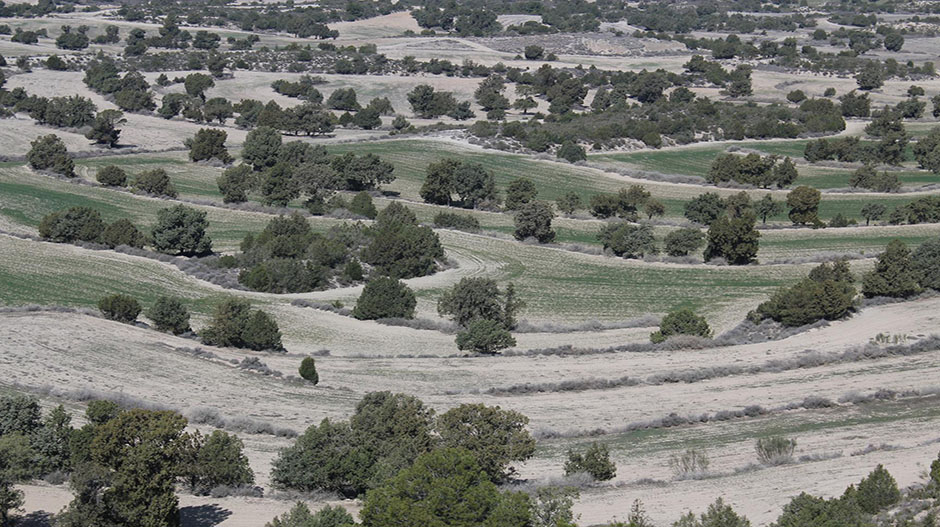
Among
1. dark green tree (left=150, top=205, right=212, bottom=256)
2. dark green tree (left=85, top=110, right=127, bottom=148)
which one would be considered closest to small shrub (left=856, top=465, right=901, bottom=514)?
dark green tree (left=150, top=205, right=212, bottom=256)

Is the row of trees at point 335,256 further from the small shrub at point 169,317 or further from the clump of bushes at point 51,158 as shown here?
the clump of bushes at point 51,158

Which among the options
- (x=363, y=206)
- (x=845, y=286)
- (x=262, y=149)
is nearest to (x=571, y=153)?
(x=262, y=149)

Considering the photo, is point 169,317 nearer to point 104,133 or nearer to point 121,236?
point 121,236

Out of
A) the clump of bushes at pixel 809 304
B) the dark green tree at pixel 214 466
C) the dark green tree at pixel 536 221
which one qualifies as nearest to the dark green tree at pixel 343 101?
the dark green tree at pixel 536 221

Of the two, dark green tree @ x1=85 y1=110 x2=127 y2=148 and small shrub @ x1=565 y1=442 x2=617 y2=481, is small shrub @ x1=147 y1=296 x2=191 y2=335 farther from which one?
dark green tree @ x1=85 y1=110 x2=127 y2=148

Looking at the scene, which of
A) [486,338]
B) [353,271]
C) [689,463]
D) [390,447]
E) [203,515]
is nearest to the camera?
[203,515]

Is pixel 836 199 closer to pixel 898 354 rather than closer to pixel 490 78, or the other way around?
pixel 898 354

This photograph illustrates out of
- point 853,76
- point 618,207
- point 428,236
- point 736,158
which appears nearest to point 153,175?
point 428,236
